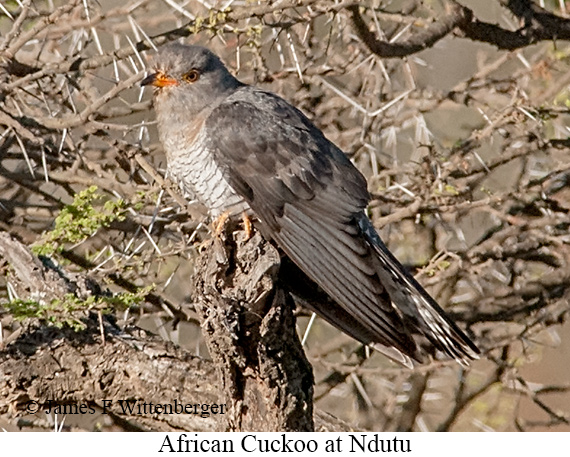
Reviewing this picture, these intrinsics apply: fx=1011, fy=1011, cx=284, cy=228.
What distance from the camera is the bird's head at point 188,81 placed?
4770mm

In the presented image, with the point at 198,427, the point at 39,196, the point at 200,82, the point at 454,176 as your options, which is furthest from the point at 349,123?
the point at 198,427

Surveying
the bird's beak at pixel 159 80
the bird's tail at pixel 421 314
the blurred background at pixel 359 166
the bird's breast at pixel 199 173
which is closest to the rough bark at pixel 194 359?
the blurred background at pixel 359 166

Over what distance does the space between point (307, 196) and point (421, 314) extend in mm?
756

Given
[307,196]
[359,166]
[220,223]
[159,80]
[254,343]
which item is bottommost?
[254,343]

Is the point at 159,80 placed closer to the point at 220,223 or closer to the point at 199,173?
the point at 199,173

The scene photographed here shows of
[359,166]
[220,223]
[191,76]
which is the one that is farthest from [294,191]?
[359,166]

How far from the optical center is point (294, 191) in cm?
455

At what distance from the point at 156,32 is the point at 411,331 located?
256cm

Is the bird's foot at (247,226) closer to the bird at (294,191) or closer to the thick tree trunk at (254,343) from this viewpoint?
the bird at (294,191)

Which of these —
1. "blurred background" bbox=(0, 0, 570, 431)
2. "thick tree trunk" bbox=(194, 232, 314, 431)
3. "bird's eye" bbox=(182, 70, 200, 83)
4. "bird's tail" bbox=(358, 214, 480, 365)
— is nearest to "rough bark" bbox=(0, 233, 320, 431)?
"thick tree trunk" bbox=(194, 232, 314, 431)

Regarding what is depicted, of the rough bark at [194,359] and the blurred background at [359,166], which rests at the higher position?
the blurred background at [359,166]

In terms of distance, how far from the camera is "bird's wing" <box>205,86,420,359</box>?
4.17 metres

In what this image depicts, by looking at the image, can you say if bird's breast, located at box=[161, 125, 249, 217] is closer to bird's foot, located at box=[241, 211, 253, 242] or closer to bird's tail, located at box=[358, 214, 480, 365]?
bird's foot, located at box=[241, 211, 253, 242]

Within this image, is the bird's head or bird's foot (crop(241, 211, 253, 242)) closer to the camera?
bird's foot (crop(241, 211, 253, 242))
